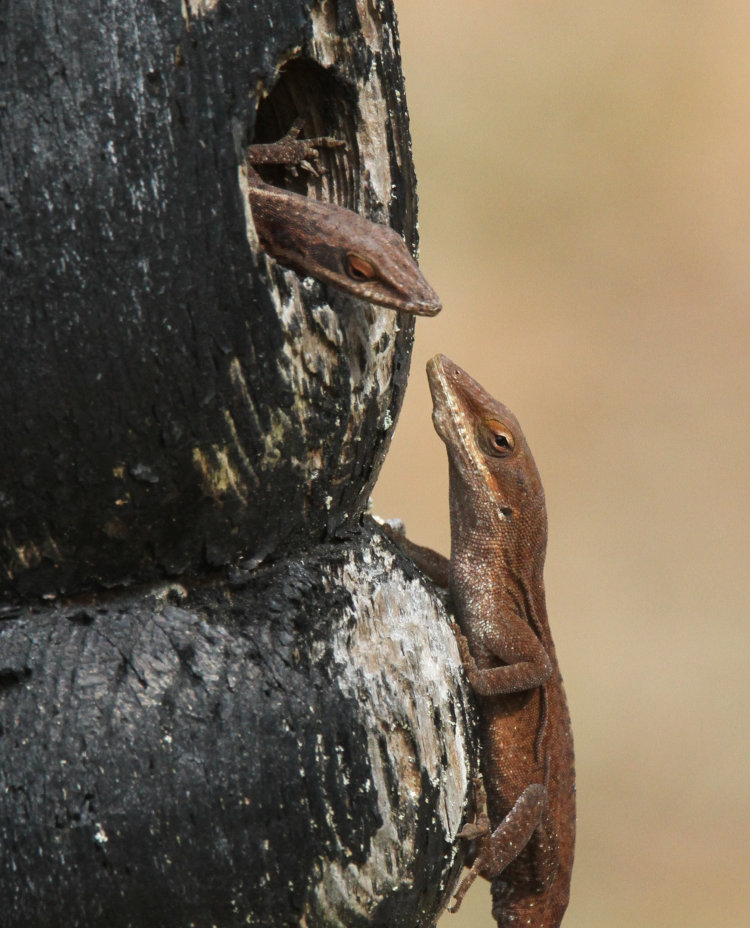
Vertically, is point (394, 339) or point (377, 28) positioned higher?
point (377, 28)

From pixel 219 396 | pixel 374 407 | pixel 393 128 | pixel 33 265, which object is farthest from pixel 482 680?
pixel 33 265

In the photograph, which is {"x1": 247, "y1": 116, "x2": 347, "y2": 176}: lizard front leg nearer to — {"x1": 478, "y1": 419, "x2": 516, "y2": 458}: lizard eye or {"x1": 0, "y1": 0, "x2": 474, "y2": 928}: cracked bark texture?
{"x1": 0, "y1": 0, "x2": 474, "y2": 928}: cracked bark texture

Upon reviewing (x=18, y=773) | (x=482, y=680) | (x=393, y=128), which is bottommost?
(x=482, y=680)

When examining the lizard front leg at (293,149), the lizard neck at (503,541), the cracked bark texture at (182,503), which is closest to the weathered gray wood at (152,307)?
the cracked bark texture at (182,503)

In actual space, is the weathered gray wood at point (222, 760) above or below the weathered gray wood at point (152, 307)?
below

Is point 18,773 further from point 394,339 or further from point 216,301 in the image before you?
point 394,339

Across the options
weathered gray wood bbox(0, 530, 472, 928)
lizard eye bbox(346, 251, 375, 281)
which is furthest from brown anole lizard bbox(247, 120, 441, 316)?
weathered gray wood bbox(0, 530, 472, 928)

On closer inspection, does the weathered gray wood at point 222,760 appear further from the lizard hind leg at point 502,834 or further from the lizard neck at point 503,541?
the lizard neck at point 503,541
